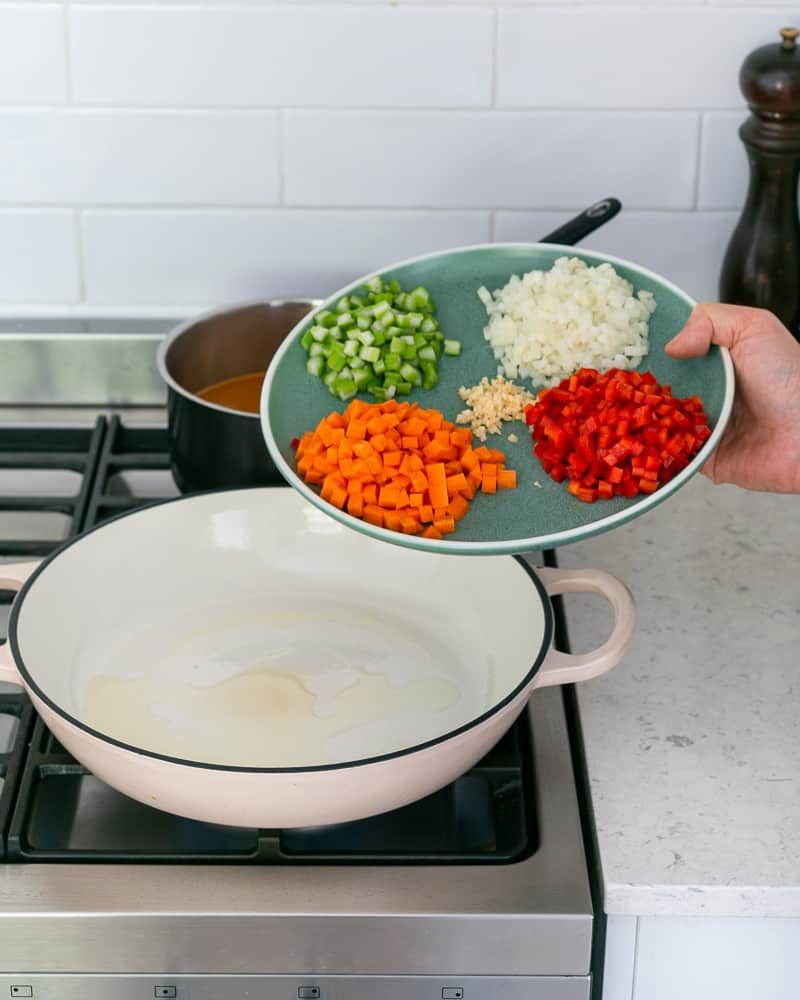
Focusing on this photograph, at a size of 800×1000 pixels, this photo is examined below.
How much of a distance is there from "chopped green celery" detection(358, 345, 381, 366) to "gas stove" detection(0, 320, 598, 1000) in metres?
0.33

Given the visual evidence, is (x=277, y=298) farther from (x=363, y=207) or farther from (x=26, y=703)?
(x=26, y=703)

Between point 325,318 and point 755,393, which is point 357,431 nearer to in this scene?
point 325,318

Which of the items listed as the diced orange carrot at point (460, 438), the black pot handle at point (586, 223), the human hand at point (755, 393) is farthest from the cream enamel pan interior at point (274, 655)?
the black pot handle at point (586, 223)

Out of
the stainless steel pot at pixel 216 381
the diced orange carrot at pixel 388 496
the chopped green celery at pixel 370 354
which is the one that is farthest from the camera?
the stainless steel pot at pixel 216 381

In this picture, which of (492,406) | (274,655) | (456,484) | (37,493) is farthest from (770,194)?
(37,493)

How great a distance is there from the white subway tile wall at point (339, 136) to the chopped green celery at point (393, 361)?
1.36 feet

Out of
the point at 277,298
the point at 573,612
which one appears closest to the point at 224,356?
the point at 277,298

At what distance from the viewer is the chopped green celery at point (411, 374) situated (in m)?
1.10

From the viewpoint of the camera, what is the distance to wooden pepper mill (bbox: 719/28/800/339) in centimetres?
129

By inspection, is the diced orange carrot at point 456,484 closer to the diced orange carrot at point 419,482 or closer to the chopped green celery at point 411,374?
the diced orange carrot at point 419,482

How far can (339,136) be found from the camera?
1.42m

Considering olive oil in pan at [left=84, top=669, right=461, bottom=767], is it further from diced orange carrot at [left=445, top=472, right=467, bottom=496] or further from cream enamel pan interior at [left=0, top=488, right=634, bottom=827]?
diced orange carrot at [left=445, top=472, right=467, bottom=496]

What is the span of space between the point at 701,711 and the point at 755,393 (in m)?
0.26

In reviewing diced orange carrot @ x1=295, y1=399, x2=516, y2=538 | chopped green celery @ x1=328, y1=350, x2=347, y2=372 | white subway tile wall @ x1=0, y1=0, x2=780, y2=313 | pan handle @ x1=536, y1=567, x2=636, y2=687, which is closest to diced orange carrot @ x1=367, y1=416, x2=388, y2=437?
diced orange carrot @ x1=295, y1=399, x2=516, y2=538
